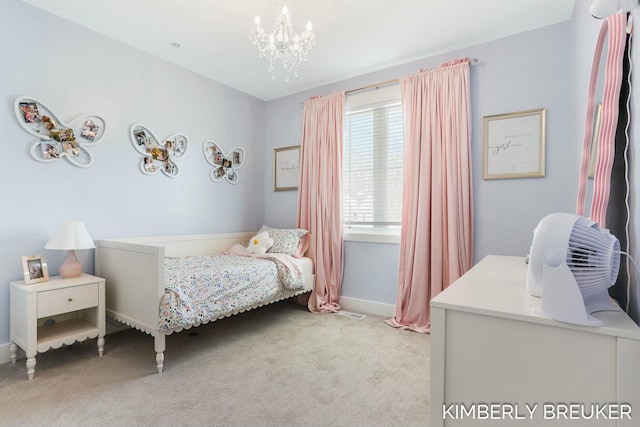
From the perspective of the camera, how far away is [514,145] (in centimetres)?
254

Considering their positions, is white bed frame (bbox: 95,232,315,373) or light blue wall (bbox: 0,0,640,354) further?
light blue wall (bbox: 0,0,640,354)

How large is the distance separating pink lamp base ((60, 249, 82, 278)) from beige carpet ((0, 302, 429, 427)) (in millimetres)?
572

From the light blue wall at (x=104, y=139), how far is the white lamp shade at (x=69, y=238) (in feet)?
0.75

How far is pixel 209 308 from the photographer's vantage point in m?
2.23

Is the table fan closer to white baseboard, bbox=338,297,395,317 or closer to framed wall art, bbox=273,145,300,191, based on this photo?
white baseboard, bbox=338,297,395,317

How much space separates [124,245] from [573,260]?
2.51 meters

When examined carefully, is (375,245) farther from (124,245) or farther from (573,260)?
(573,260)

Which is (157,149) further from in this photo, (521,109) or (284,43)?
(521,109)

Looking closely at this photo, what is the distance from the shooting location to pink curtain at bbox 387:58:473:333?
2662mm

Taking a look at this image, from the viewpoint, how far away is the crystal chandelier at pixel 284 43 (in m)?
2.01

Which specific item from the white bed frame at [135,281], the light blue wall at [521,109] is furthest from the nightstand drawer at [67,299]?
the light blue wall at [521,109]

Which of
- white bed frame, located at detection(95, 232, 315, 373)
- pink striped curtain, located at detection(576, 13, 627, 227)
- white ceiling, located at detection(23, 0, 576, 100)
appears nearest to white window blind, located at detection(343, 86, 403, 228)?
white ceiling, located at detection(23, 0, 576, 100)

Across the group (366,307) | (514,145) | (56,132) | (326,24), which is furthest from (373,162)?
(56,132)

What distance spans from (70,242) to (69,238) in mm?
30
